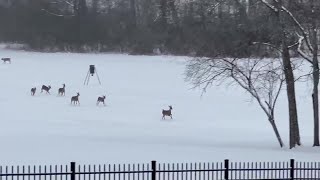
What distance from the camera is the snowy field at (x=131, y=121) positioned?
2489 cm

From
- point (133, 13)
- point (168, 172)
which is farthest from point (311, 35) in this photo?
point (133, 13)

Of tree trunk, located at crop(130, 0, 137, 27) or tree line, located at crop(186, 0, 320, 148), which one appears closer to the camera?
tree line, located at crop(186, 0, 320, 148)

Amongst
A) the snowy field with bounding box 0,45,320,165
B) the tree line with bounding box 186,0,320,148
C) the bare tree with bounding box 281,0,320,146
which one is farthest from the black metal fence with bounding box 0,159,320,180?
the tree line with bounding box 186,0,320,148

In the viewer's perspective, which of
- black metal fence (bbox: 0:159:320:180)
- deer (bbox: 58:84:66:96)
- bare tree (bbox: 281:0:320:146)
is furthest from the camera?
deer (bbox: 58:84:66:96)

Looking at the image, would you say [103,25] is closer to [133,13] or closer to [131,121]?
[133,13]

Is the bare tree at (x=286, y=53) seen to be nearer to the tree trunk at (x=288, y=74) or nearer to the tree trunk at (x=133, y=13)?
the tree trunk at (x=288, y=74)

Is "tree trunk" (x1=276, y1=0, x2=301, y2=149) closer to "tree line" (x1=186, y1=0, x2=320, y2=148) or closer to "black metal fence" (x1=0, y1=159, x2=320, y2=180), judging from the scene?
"tree line" (x1=186, y1=0, x2=320, y2=148)

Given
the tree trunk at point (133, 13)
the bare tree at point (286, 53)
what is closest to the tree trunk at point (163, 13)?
the tree trunk at point (133, 13)

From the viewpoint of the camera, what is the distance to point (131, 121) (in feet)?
125

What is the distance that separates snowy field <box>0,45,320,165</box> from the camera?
81.7ft

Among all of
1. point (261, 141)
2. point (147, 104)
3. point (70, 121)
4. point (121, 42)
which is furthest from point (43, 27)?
point (261, 141)

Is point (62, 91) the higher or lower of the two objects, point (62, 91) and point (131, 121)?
the higher

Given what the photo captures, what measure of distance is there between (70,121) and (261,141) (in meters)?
10.1

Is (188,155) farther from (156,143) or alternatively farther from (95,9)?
(95,9)
